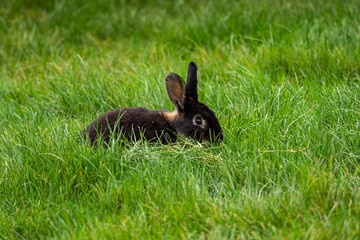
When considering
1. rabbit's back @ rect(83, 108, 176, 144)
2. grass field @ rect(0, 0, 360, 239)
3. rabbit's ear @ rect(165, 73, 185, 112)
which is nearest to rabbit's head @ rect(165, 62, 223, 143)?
rabbit's ear @ rect(165, 73, 185, 112)

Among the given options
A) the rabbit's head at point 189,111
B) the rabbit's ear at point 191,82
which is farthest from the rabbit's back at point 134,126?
the rabbit's ear at point 191,82

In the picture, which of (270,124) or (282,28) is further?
(282,28)

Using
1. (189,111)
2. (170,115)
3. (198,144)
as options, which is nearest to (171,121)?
(170,115)

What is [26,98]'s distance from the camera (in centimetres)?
594

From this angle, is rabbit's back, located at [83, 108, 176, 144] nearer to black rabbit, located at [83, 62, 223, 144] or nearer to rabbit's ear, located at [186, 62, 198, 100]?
black rabbit, located at [83, 62, 223, 144]

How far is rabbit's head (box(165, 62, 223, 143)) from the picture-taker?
450cm

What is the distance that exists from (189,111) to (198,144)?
0.51 m

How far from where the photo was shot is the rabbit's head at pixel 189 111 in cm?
450

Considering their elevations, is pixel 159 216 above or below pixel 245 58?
below

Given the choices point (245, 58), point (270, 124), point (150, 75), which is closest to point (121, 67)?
point (150, 75)

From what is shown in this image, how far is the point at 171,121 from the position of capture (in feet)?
15.4

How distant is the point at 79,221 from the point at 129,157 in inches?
30.2

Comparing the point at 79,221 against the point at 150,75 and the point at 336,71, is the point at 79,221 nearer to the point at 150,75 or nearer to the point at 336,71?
the point at 150,75

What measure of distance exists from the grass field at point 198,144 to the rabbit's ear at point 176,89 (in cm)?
47
